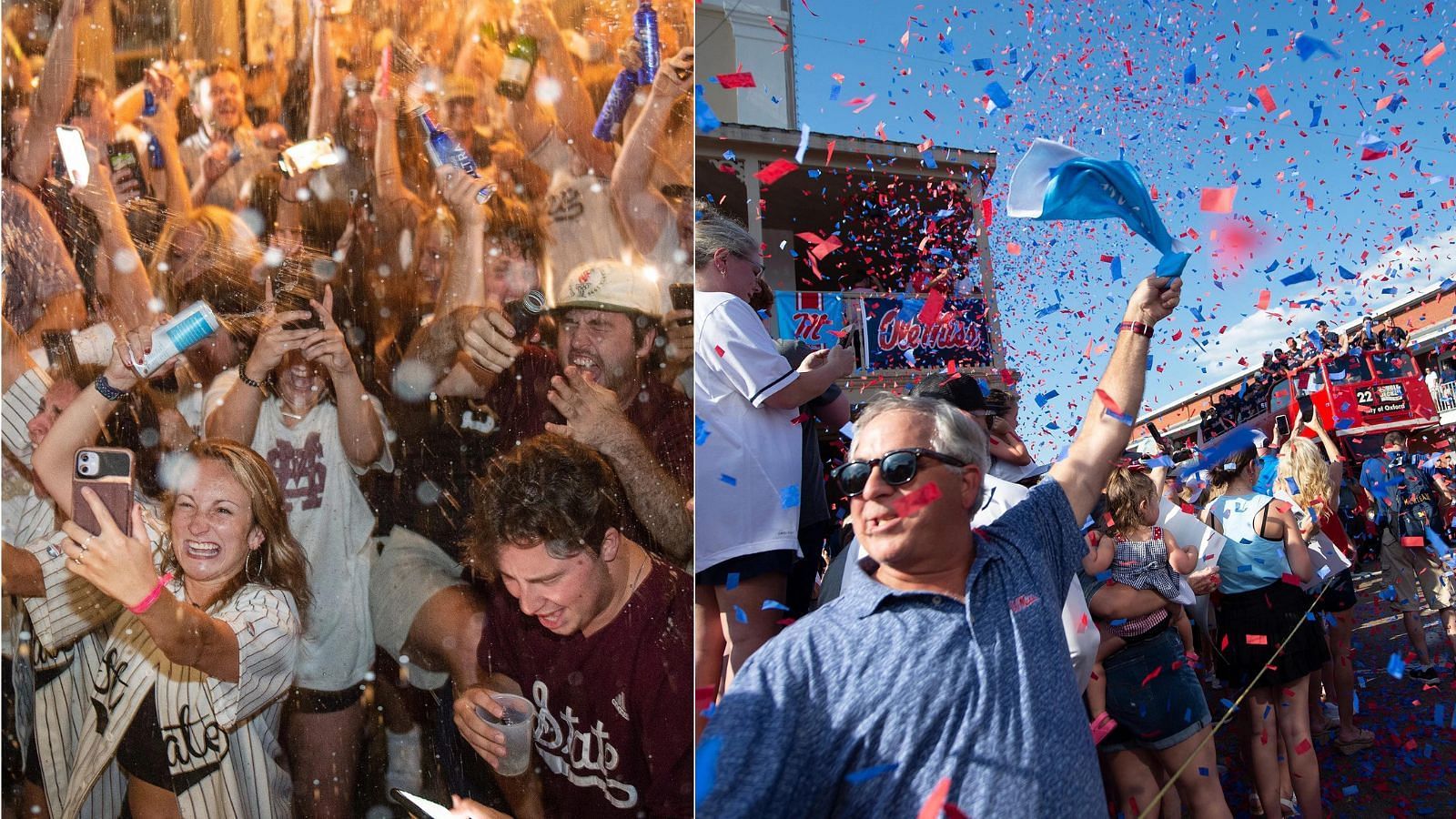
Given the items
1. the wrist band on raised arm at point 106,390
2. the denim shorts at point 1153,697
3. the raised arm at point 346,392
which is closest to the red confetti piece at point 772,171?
the raised arm at point 346,392

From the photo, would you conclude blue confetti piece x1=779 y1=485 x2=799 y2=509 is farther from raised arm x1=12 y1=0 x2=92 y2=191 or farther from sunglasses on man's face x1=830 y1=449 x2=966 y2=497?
raised arm x1=12 y1=0 x2=92 y2=191

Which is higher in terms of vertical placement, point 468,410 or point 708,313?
point 708,313

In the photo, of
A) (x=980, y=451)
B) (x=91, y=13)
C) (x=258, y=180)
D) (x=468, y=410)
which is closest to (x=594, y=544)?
(x=468, y=410)

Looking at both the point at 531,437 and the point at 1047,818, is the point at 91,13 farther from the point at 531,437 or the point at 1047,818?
the point at 1047,818

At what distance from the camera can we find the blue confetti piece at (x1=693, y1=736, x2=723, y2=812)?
4.95 feet

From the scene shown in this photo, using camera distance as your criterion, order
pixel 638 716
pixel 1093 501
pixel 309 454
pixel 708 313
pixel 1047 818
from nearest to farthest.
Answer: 1. pixel 1047 818
2. pixel 638 716
3. pixel 309 454
4. pixel 1093 501
5. pixel 708 313

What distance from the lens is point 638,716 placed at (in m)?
1.87

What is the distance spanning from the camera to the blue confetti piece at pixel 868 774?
1614 millimetres

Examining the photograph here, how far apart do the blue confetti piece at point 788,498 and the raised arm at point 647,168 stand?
1092 millimetres

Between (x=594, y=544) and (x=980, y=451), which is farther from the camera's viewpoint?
(x=980, y=451)

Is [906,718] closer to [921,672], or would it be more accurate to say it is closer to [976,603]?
[921,672]

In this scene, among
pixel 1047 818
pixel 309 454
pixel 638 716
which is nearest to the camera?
pixel 1047 818

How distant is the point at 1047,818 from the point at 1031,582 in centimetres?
46

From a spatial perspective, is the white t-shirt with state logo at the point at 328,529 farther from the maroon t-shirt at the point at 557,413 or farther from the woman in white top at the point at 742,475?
the woman in white top at the point at 742,475
